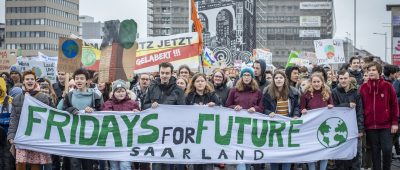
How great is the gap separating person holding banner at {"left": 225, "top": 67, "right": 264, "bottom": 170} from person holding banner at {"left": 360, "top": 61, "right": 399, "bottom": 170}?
1589 mm

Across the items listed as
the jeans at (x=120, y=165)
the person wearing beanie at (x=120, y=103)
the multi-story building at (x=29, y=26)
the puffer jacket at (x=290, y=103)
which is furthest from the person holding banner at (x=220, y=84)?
the multi-story building at (x=29, y=26)

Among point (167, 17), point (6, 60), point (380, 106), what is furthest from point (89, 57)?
point (167, 17)

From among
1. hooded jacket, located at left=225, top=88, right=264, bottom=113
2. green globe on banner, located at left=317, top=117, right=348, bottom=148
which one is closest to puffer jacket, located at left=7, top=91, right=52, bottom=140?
hooded jacket, located at left=225, top=88, right=264, bottom=113

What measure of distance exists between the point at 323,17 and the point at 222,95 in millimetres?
121659

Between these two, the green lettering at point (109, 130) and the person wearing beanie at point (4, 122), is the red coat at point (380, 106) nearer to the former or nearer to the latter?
the green lettering at point (109, 130)

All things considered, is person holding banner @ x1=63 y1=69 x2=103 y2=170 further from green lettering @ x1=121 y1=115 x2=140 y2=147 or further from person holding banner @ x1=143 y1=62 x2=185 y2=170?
person holding banner @ x1=143 y1=62 x2=185 y2=170

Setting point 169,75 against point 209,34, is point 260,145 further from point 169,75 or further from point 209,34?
point 209,34

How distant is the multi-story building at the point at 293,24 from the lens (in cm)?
12744

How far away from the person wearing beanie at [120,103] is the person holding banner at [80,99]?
0.53 feet

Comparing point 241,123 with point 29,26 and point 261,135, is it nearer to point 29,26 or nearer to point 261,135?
point 261,135

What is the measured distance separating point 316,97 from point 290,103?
0.40m

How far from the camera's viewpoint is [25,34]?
130m

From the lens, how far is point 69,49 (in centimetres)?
1070

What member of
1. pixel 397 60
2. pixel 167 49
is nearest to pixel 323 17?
pixel 397 60
